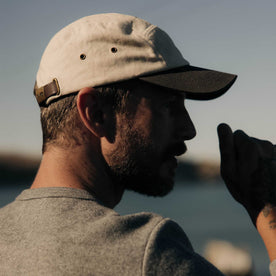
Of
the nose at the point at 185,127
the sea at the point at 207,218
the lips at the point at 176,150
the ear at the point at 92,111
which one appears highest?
the ear at the point at 92,111

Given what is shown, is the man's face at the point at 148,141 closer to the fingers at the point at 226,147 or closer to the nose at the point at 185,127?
the nose at the point at 185,127

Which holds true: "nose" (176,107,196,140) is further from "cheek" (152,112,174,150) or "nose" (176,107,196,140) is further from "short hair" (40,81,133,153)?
"short hair" (40,81,133,153)

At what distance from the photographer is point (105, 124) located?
1.99 meters

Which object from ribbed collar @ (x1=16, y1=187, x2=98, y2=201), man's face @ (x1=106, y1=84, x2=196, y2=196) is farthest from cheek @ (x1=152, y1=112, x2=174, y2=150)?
ribbed collar @ (x1=16, y1=187, x2=98, y2=201)

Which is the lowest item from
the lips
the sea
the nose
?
the sea

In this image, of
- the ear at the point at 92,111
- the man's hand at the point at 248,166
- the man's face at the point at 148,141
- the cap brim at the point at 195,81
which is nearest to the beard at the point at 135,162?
the man's face at the point at 148,141

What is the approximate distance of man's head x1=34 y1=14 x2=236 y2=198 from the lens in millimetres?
1978

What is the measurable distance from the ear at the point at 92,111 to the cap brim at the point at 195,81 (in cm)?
20

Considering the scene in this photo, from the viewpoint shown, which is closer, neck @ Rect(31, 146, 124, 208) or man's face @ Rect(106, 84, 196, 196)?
neck @ Rect(31, 146, 124, 208)

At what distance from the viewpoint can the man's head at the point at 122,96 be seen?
6.49 feet

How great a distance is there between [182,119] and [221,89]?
213 mm

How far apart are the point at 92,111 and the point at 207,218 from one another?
38.2 m

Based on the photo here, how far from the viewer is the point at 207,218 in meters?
39.3

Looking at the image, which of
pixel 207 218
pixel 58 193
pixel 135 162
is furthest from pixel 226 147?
pixel 207 218
